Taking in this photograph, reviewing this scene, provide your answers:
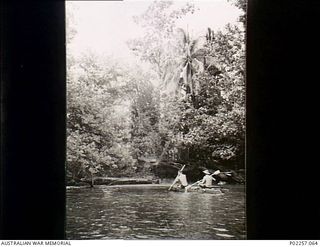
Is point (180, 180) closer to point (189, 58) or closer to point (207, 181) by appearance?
point (207, 181)

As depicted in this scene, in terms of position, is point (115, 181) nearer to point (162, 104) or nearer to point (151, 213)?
point (151, 213)

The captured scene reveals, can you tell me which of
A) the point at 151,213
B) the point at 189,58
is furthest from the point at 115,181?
the point at 189,58

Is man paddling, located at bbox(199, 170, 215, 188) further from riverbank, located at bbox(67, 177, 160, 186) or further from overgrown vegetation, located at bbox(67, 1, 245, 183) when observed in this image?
riverbank, located at bbox(67, 177, 160, 186)

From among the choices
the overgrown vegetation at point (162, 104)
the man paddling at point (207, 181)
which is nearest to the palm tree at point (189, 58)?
the overgrown vegetation at point (162, 104)

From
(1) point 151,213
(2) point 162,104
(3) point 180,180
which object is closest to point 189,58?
(2) point 162,104

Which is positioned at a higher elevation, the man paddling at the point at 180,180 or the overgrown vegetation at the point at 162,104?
the overgrown vegetation at the point at 162,104

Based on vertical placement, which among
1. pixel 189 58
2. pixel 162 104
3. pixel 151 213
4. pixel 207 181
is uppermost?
pixel 189 58

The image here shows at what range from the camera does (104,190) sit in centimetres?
137

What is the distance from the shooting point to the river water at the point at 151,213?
53.3 inches

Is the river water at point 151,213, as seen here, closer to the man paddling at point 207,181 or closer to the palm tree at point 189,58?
the man paddling at point 207,181

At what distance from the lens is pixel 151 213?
4.48 feet

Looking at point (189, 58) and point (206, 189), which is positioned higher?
point (189, 58)

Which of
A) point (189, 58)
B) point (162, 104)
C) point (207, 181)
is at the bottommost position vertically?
point (207, 181)
